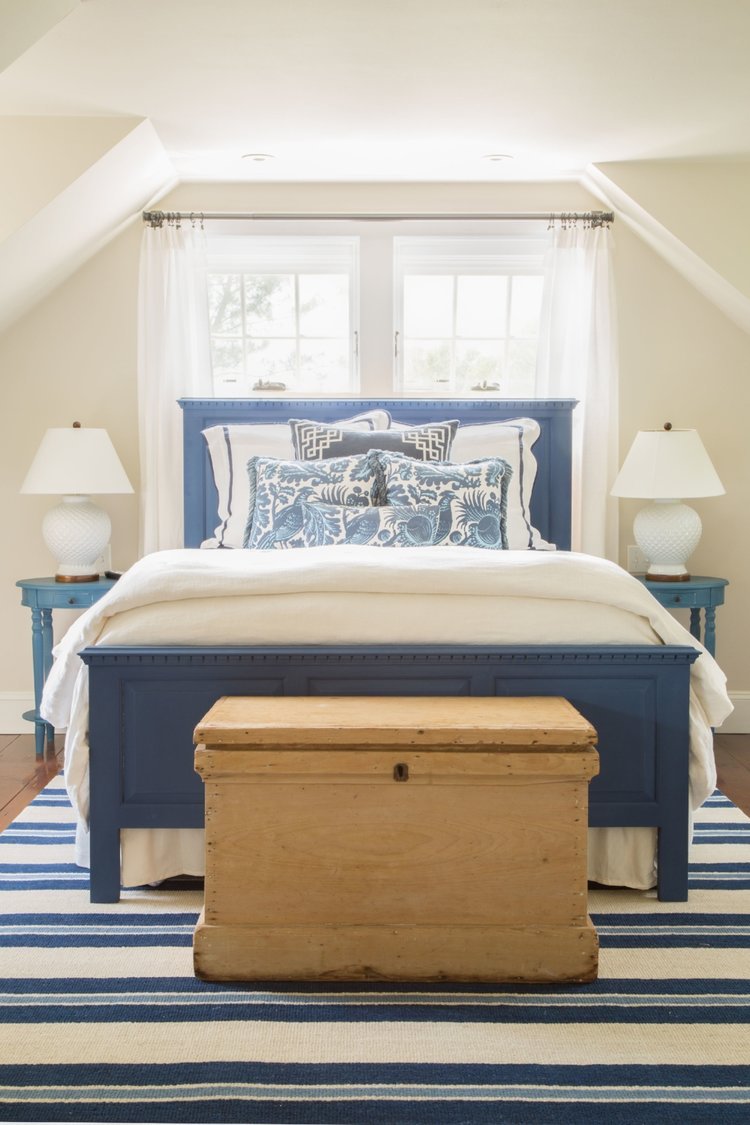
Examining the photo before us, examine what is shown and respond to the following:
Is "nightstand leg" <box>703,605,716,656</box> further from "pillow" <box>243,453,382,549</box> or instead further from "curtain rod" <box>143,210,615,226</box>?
"curtain rod" <box>143,210,615,226</box>

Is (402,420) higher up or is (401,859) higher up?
(402,420)

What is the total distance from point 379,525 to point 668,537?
4.13 feet

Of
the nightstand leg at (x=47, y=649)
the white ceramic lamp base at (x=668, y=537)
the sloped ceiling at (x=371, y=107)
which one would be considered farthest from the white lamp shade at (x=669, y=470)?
the nightstand leg at (x=47, y=649)

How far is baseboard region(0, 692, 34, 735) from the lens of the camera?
4453 millimetres

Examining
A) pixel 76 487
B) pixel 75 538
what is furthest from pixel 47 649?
pixel 76 487

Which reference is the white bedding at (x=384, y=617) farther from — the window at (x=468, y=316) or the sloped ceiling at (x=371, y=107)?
the window at (x=468, y=316)

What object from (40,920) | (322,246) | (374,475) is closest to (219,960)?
(40,920)

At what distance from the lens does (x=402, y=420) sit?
4.34 metres

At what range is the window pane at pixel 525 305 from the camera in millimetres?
4547

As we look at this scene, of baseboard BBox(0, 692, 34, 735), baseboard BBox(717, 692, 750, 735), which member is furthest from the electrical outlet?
baseboard BBox(0, 692, 34, 735)

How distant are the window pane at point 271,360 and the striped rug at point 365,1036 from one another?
104 inches

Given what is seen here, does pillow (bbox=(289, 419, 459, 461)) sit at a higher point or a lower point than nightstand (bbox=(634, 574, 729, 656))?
higher

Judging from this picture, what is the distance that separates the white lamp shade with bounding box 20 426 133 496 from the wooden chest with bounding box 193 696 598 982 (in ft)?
6.62

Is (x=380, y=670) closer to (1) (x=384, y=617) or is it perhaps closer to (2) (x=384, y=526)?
(1) (x=384, y=617)
